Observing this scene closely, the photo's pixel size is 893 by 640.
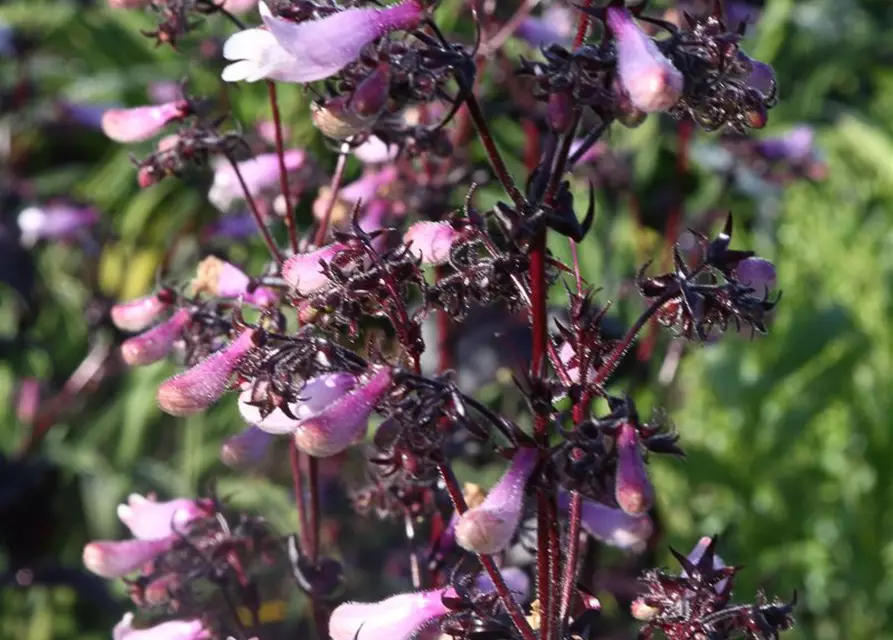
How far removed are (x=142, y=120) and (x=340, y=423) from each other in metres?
0.64

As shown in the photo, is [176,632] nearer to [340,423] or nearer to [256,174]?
[340,423]

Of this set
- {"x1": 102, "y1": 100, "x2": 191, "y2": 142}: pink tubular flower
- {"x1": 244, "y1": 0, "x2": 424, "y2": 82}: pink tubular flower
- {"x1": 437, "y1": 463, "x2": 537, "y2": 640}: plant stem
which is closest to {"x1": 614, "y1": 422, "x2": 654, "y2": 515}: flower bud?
{"x1": 437, "y1": 463, "x2": 537, "y2": 640}: plant stem

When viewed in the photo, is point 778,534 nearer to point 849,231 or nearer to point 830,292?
point 830,292

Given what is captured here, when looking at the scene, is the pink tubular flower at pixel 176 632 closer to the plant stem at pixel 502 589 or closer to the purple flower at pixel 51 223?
the plant stem at pixel 502 589

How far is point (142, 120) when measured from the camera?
1384 mm

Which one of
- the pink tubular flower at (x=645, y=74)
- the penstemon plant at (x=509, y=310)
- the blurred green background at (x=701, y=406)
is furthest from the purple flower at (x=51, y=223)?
the pink tubular flower at (x=645, y=74)

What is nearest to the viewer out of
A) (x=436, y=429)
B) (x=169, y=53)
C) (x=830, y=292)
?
(x=436, y=429)

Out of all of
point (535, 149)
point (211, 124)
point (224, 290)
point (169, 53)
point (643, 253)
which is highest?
point (211, 124)

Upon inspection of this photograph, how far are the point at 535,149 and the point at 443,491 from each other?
3.11 ft

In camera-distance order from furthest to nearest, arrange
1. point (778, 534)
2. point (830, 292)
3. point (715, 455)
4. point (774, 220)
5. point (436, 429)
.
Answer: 1. point (774, 220)
2. point (830, 292)
3. point (778, 534)
4. point (715, 455)
5. point (436, 429)

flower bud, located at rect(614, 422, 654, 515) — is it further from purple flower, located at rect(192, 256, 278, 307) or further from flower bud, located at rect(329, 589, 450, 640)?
purple flower, located at rect(192, 256, 278, 307)

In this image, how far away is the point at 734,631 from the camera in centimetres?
102

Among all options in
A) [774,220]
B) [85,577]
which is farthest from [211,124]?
[774,220]

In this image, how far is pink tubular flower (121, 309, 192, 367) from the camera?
1229mm
